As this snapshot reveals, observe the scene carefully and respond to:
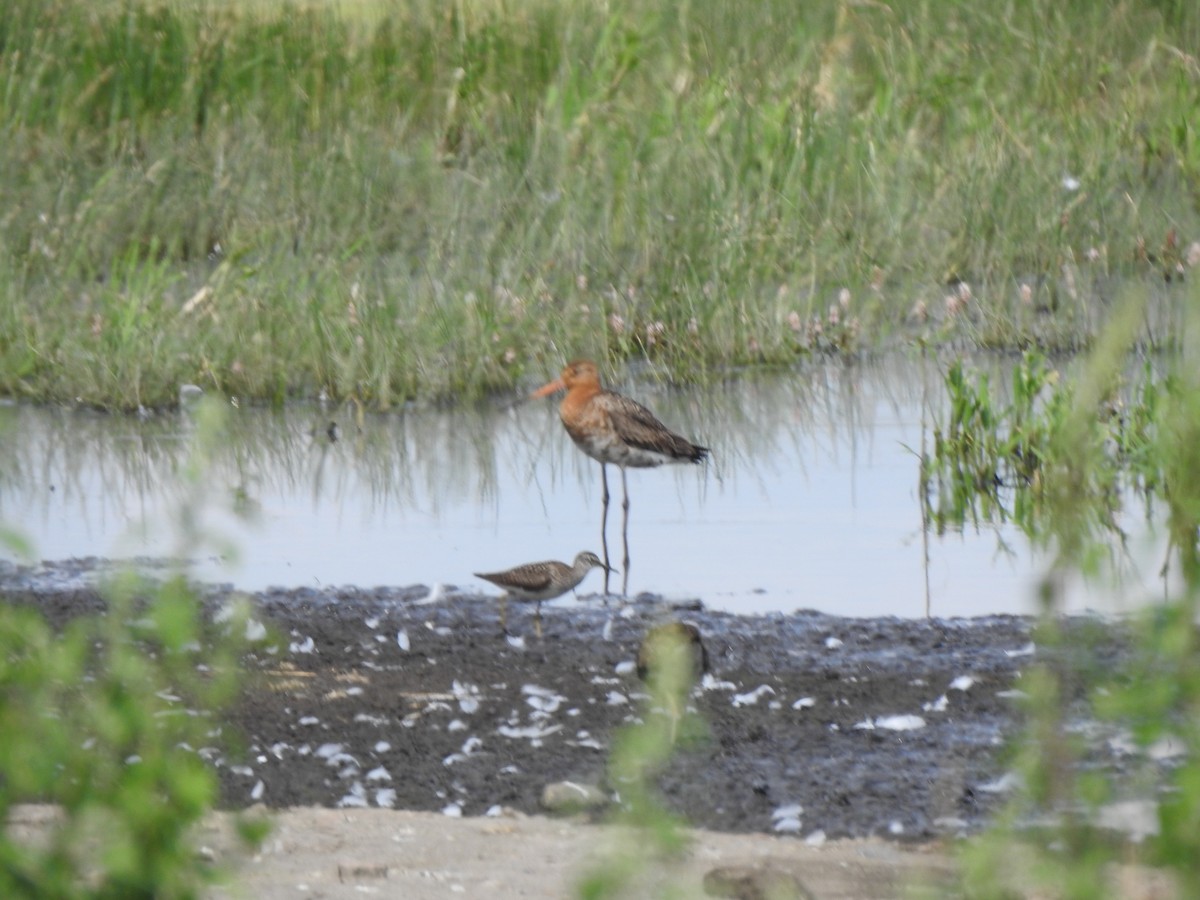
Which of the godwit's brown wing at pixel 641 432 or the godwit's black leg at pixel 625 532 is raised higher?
the godwit's brown wing at pixel 641 432

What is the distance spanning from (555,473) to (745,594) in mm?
2771

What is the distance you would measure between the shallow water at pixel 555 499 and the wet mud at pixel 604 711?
0.38 m

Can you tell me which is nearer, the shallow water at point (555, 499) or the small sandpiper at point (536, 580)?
the small sandpiper at point (536, 580)

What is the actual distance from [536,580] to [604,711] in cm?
100

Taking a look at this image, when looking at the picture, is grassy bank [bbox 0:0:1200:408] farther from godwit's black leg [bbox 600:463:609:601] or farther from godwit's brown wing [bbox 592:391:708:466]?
godwit's brown wing [bbox 592:391:708:466]

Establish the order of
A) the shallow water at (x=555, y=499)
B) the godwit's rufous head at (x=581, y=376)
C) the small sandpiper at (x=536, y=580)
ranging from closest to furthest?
the small sandpiper at (x=536, y=580)
the shallow water at (x=555, y=499)
the godwit's rufous head at (x=581, y=376)

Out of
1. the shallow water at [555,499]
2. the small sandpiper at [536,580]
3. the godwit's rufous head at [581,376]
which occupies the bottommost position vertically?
the shallow water at [555,499]

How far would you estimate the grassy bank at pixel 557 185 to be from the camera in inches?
493

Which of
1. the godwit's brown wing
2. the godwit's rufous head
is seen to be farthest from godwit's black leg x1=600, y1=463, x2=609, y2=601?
the godwit's rufous head

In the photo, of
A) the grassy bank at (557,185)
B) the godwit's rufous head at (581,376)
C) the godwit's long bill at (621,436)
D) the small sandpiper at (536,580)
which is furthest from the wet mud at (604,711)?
the grassy bank at (557,185)

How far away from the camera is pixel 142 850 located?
2779mm

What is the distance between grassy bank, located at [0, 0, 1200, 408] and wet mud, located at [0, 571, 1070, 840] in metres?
4.69

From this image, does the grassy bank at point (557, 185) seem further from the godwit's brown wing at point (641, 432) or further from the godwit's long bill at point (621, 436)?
the godwit's brown wing at point (641, 432)

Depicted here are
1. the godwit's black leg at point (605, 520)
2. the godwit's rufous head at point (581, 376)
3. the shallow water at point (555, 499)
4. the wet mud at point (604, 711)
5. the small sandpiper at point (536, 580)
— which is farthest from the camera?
the godwit's rufous head at point (581, 376)
